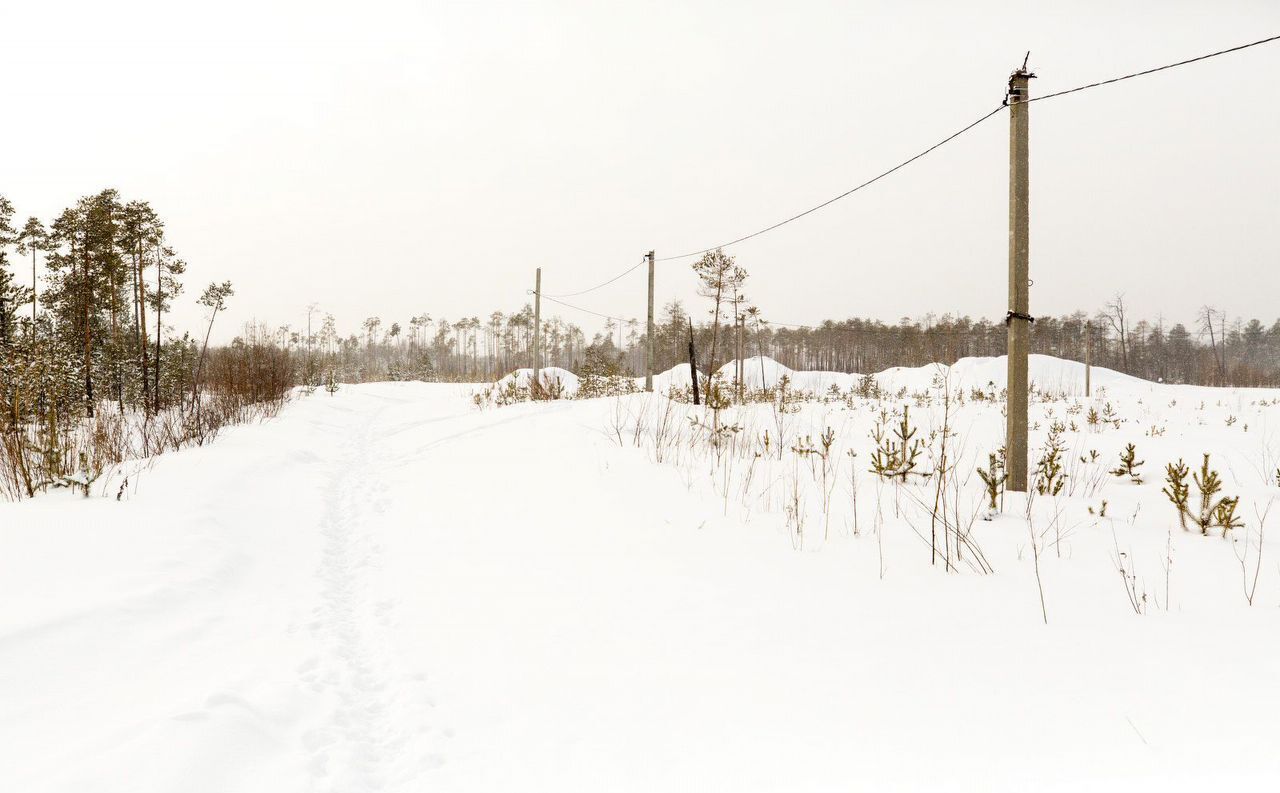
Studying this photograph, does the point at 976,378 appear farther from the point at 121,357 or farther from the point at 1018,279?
the point at 121,357

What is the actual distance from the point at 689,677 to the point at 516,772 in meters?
0.85

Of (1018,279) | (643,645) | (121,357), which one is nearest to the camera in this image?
(643,645)

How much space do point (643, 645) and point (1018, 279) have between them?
4868 millimetres

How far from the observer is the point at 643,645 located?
9.27 feet

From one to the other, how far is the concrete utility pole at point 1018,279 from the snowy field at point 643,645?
0.56 metres

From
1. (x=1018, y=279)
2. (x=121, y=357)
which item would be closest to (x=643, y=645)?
(x=1018, y=279)

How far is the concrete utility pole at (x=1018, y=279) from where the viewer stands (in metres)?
4.98

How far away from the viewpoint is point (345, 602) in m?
3.60

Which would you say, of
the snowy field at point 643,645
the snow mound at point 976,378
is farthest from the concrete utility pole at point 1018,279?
the snow mound at point 976,378

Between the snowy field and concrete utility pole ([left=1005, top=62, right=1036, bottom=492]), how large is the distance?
0.56 m

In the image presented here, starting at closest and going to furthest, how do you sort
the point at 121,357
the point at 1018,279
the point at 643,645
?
the point at 643,645 → the point at 1018,279 → the point at 121,357

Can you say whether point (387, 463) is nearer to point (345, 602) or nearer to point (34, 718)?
point (345, 602)

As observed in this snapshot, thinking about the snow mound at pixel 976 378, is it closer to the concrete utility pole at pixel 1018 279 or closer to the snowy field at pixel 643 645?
the snowy field at pixel 643 645

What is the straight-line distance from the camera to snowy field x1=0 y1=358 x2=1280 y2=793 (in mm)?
1910
